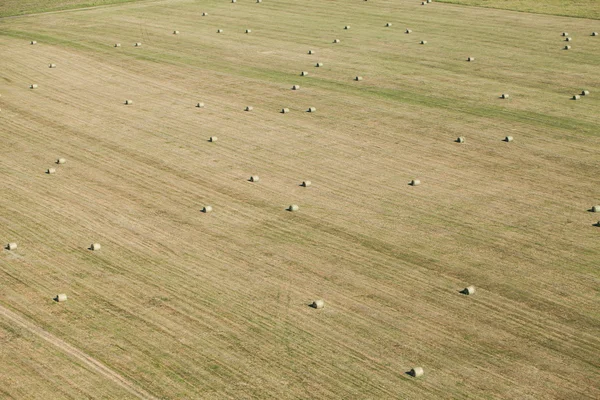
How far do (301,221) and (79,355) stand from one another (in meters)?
8.72

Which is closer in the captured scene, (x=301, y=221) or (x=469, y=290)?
(x=469, y=290)

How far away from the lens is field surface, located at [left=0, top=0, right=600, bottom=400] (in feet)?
58.2

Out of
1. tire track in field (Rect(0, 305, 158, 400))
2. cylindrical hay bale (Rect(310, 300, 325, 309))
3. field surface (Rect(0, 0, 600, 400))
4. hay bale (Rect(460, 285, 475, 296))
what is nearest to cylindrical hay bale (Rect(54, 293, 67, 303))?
field surface (Rect(0, 0, 600, 400))

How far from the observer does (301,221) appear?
24.9 m

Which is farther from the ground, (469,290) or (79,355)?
(469,290)

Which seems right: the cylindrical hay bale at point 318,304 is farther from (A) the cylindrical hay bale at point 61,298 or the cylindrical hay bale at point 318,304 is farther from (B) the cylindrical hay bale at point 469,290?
(A) the cylindrical hay bale at point 61,298

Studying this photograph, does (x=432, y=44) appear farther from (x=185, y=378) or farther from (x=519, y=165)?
(x=185, y=378)

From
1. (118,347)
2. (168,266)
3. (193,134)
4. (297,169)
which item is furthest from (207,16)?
(118,347)

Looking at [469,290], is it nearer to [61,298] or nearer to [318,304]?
[318,304]

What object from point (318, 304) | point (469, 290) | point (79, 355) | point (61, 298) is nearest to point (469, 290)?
point (469, 290)

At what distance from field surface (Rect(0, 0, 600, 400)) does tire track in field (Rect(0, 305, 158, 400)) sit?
0.17 feet

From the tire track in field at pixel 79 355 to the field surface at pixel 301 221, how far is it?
2.1 inches

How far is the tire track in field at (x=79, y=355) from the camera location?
1683 cm

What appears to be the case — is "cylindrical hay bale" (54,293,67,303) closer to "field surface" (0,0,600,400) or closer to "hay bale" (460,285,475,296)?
"field surface" (0,0,600,400)
